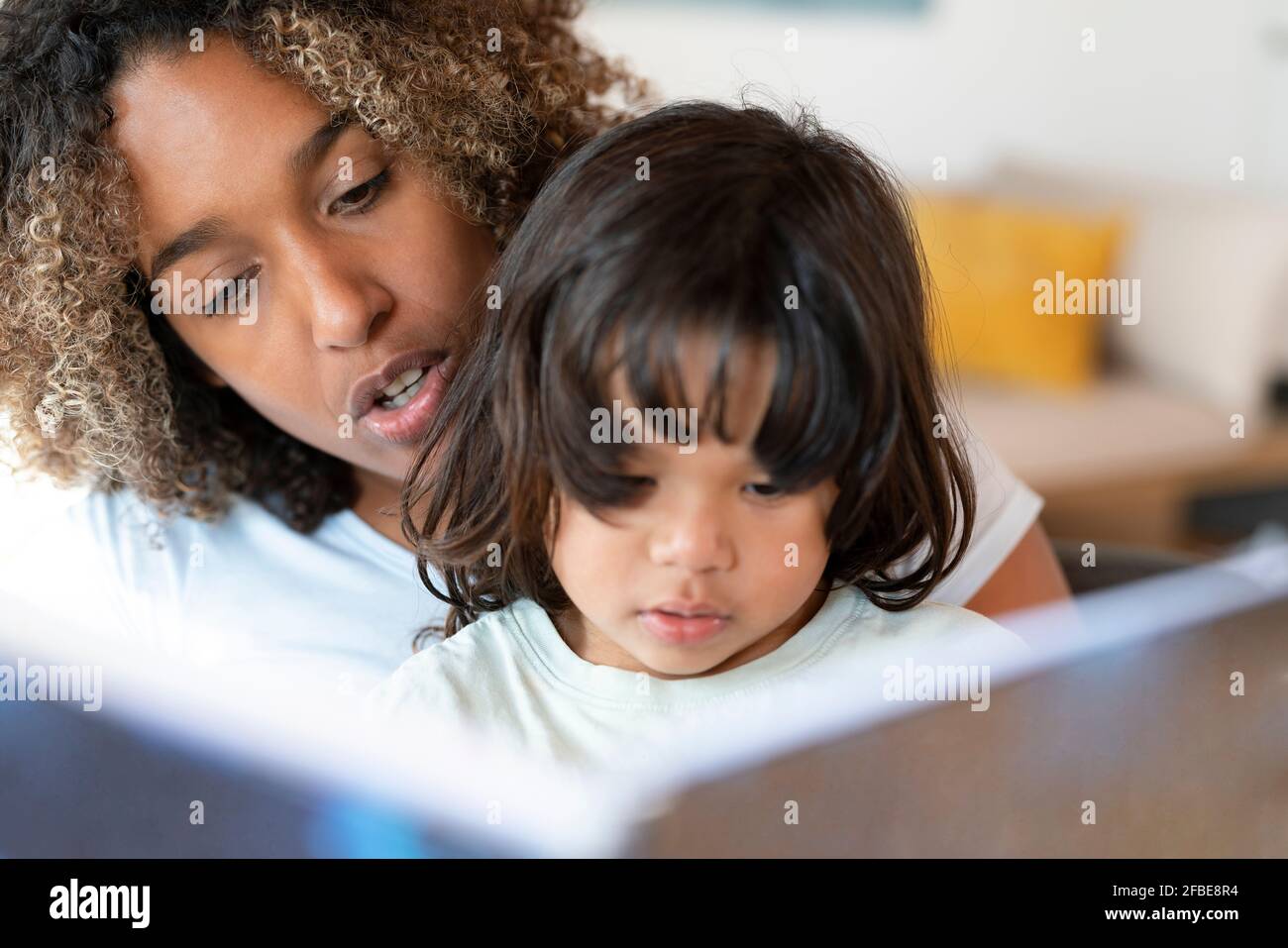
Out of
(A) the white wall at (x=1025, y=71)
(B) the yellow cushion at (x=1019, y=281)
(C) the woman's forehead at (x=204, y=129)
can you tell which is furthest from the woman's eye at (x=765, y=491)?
(A) the white wall at (x=1025, y=71)

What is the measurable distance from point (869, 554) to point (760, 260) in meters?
0.24

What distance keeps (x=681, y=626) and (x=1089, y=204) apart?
8.11 feet

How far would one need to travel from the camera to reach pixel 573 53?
126 cm

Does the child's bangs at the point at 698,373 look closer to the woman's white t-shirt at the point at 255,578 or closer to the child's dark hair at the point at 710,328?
the child's dark hair at the point at 710,328

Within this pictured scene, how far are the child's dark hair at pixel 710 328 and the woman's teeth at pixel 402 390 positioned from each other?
0.39 ft

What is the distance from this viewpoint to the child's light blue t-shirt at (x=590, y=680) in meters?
0.87

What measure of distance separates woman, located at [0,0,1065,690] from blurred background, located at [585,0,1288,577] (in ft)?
3.44

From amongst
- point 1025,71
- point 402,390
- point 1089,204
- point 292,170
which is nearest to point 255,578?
point 402,390

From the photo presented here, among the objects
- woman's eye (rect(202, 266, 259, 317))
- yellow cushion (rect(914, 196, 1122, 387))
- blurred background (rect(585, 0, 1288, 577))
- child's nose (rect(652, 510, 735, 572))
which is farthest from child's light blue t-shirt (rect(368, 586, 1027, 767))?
yellow cushion (rect(914, 196, 1122, 387))

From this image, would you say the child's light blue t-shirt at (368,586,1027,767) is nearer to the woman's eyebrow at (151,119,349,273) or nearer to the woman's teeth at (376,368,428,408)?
the woman's teeth at (376,368,428,408)

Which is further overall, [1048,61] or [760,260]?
[1048,61]

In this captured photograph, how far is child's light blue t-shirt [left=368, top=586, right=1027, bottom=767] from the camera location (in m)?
0.87

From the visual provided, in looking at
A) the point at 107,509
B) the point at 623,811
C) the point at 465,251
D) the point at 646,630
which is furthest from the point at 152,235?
the point at 623,811
